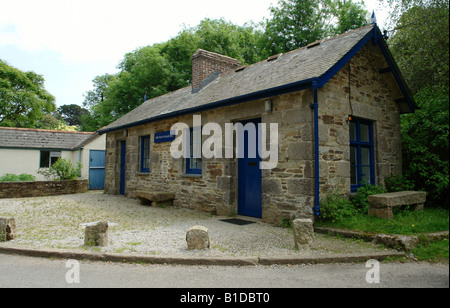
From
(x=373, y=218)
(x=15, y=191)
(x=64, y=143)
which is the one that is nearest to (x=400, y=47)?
(x=373, y=218)

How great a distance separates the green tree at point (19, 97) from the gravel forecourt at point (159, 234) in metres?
20.8

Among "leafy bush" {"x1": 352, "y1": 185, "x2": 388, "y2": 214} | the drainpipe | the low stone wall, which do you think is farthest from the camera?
the low stone wall

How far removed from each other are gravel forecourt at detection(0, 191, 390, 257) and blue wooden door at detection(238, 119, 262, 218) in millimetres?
675

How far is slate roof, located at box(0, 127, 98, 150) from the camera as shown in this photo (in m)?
18.6

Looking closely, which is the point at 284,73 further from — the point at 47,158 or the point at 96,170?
the point at 47,158

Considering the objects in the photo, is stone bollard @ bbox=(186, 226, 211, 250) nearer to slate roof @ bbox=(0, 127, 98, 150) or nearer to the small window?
slate roof @ bbox=(0, 127, 98, 150)

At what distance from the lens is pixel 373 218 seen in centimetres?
625

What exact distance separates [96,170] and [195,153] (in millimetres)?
11399

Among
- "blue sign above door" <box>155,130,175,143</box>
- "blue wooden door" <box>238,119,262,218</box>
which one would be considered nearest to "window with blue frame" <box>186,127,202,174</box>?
"blue sign above door" <box>155,130,175,143</box>

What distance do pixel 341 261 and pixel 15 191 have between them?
14.0 meters

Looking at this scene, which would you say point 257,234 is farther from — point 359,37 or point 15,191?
point 15,191

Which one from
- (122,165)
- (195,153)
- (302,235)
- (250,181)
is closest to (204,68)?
(195,153)

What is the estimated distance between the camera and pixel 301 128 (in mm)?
6617
